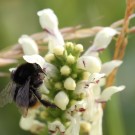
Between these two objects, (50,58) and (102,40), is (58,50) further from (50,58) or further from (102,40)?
(102,40)

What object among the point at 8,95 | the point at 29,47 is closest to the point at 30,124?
the point at 8,95

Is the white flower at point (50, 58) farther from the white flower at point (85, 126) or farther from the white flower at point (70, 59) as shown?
the white flower at point (85, 126)

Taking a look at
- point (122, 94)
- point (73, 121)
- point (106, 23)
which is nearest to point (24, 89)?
point (73, 121)

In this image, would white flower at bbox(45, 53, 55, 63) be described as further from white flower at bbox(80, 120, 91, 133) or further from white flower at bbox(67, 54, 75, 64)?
white flower at bbox(80, 120, 91, 133)

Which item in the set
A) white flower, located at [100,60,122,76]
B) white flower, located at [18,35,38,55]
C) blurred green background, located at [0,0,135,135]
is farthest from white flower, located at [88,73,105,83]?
blurred green background, located at [0,0,135,135]

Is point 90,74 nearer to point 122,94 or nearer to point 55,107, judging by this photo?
point 55,107
